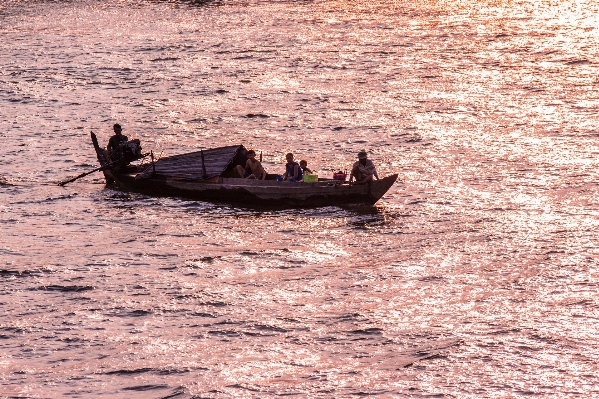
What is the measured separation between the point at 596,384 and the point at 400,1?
4257cm

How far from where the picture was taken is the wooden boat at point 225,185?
23531 millimetres

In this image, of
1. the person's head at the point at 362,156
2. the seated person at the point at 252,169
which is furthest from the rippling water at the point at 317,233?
the person's head at the point at 362,156

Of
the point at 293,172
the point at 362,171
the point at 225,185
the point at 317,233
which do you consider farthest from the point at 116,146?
the point at 362,171

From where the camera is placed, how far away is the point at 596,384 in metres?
15.7

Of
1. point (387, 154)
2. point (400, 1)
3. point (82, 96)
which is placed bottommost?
point (387, 154)

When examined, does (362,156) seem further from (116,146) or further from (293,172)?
(116,146)

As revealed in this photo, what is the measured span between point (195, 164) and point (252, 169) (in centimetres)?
166

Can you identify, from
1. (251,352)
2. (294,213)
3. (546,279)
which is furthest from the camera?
(294,213)

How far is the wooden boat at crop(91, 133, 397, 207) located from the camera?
23.5 metres

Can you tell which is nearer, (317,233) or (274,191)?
(317,233)

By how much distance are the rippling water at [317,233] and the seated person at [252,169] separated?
0.97 m

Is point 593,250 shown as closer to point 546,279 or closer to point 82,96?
point 546,279

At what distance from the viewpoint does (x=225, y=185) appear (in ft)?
80.0

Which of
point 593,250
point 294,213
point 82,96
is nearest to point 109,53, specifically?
point 82,96
